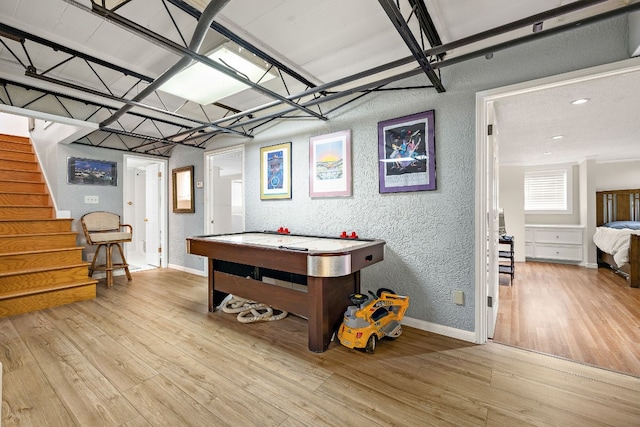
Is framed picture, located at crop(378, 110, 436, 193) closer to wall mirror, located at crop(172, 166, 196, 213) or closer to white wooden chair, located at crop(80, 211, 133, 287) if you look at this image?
wall mirror, located at crop(172, 166, 196, 213)

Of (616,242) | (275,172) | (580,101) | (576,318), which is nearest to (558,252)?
(616,242)

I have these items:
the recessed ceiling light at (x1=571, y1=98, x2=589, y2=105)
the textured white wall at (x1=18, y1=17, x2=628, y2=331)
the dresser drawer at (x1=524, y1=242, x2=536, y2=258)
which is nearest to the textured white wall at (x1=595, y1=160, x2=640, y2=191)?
the dresser drawer at (x1=524, y1=242, x2=536, y2=258)

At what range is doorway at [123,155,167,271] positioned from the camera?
5578mm

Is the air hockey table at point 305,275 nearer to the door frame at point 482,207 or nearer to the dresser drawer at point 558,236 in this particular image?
the door frame at point 482,207

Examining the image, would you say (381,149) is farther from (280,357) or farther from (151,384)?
(151,384)

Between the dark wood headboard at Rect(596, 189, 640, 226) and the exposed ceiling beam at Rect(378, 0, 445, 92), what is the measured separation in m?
5.97

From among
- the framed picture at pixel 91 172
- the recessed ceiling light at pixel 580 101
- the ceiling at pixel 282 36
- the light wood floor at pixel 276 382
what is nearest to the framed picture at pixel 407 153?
the ceiling at pixel 282 36

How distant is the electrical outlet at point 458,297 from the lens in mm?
2469

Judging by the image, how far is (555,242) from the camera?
593cm

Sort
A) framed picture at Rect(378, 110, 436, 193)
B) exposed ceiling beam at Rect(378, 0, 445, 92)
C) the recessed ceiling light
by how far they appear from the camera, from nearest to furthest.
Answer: exposed ceiling beam at Rect(378, 0, 445, 92) → framed picture at Rect(378, 110, 436, 193) → the recessed ceiling light

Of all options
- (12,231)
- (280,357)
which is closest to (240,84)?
(280,357)

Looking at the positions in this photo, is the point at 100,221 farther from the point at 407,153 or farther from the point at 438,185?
the point at 438,185

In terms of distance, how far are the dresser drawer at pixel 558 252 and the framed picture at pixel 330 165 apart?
5.48 metres

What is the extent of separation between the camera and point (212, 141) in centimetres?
473
